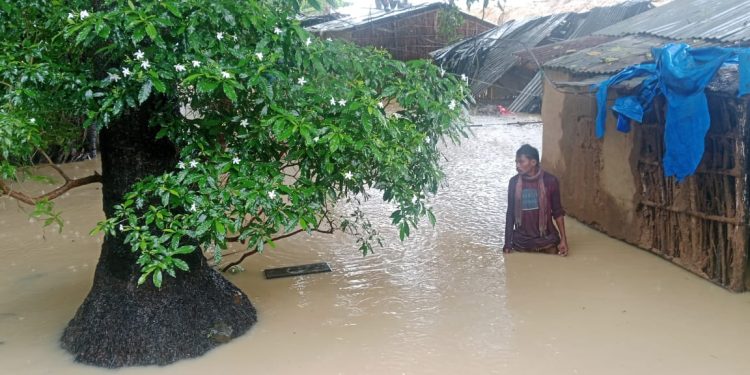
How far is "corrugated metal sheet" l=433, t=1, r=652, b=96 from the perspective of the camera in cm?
1565

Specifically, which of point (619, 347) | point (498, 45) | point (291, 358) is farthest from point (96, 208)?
point (498, 45)

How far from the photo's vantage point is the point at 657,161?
19.6 feet

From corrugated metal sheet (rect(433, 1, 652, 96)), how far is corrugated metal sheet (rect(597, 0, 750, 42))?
6.18 m

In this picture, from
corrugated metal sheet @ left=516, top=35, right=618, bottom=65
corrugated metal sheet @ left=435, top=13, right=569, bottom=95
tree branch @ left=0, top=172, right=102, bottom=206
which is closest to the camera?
tree branch @ left=0, top=172, right=102, bottom=206

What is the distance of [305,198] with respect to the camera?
4.00 meters

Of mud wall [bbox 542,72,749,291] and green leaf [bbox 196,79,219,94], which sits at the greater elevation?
green leaf [bbox 196,79,219,94]

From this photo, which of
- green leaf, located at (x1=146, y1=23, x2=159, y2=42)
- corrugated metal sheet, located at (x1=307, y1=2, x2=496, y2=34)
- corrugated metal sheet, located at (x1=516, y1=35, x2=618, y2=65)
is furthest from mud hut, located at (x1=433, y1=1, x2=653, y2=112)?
green leaf, located at (x1=146, y1=23, x2=159, y2=42)

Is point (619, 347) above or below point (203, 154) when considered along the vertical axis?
below

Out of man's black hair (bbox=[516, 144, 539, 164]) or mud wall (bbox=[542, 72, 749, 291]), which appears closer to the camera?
mud wall (bbox=[542, 72, 749, 291])

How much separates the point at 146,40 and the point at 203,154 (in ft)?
2.58

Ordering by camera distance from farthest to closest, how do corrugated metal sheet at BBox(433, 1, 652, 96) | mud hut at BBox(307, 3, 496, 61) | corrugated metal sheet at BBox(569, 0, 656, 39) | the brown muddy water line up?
mud hut at BBox(307, 3, 496, 61), corrugated metal sheet at BBox(433, 1, 652, 96), corrugated metal sheet at BBox(569, 0, 656, 39), the brown muddy water

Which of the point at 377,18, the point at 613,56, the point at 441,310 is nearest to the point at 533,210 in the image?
the point at 441,310

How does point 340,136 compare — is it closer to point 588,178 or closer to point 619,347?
point 619,347

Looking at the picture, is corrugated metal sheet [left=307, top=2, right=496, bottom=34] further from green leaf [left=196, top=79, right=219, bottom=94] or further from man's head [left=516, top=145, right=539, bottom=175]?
green leaf [left=196, top=79, right=219, bottom=94]
